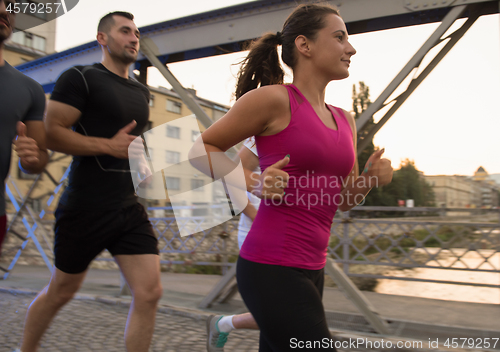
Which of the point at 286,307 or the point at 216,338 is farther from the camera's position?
the point at 216,338

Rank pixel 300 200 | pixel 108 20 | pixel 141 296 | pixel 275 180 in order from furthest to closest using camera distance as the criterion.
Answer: pixel 108 20, pixel 141 296, pixel 300 200, pixel 275 180

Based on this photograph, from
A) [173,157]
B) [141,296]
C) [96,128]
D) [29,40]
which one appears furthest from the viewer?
[29,40]

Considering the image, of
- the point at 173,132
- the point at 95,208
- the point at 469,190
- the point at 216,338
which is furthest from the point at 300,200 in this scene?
the point at 469,190

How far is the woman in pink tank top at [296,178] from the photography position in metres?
1.40

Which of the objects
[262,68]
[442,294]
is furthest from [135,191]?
[442,294]

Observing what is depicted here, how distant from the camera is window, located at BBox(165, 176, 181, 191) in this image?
1968 mm

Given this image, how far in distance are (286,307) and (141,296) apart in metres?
1.10

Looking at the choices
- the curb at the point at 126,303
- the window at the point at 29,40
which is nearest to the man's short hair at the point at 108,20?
the curb at the point at 126,303

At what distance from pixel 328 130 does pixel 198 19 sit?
352 cm

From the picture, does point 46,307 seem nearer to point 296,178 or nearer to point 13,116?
point 13,116

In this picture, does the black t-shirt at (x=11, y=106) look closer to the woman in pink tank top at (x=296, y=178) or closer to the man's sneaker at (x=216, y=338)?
the woman in pink tank top at (x=296, y=178)

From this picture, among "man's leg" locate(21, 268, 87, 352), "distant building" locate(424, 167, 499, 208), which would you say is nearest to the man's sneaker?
"man's leg" locate(21, 268, 87, 352)

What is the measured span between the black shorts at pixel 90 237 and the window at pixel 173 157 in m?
0.43

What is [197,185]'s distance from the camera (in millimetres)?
1941
